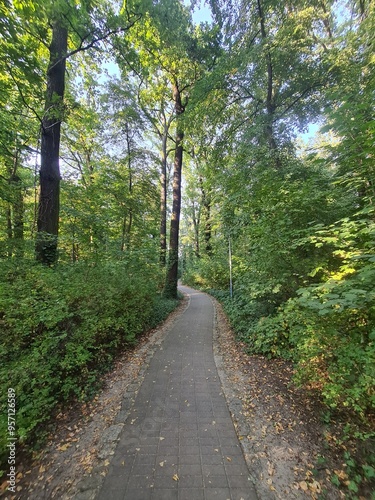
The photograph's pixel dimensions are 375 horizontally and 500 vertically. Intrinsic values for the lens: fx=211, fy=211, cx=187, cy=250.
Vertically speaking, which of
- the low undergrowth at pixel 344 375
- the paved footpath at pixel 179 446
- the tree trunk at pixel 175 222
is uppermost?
the tree trunk at pixel 175 222

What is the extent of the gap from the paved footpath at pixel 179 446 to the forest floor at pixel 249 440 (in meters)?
0.13

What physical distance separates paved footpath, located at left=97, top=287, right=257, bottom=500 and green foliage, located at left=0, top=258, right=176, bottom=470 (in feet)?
3.01

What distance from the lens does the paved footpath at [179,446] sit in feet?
5.93

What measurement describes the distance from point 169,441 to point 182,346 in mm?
2729

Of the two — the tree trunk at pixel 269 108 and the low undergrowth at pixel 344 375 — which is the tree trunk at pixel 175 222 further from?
the low undergrowth at pixel 344 375

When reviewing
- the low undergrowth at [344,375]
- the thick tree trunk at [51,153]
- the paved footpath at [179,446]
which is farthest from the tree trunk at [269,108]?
the paved footpath at [179,446]

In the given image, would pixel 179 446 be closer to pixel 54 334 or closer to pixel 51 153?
pixel 54 334

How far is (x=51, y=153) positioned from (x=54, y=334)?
406cm

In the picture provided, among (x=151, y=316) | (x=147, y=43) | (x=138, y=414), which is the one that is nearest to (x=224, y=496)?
(x=138, y=414)

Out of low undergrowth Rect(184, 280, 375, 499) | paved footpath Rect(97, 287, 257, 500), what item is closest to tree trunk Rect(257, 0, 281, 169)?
low undergrowth Rect(184, 280, 375, 499)

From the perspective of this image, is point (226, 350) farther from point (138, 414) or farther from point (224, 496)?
point (224, 496)

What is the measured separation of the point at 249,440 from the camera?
2311 mm

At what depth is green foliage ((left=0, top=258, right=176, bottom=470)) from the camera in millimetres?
2285

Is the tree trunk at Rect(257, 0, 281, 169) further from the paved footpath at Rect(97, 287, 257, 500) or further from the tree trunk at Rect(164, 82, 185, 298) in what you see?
the paved footpath at Rect(97, 287, 257, 500)
